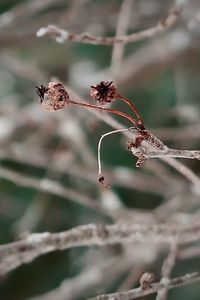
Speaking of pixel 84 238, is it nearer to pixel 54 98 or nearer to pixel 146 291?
pixel 146 291

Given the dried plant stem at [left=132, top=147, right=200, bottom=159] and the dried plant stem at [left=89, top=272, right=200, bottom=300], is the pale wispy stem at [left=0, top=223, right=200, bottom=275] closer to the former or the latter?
the dried plant stem at [left=89, top=272, right=200, bottom=300]

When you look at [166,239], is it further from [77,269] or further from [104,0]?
[104,0]

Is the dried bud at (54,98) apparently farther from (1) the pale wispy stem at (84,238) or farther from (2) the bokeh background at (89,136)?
(2) the bokeh background at (89,136)

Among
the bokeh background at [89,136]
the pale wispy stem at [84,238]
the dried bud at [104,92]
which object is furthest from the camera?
the bokeh background at [89,136]

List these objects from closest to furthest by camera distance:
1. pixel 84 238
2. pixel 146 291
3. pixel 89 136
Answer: pixel 146 291
pixel 84 238
pixel 89 136

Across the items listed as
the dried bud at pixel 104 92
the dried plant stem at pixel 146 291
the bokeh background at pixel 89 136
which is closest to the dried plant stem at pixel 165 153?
the dried bud at pixel 104 92

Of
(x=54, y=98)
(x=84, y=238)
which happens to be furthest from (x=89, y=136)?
(x=54, y=98)
